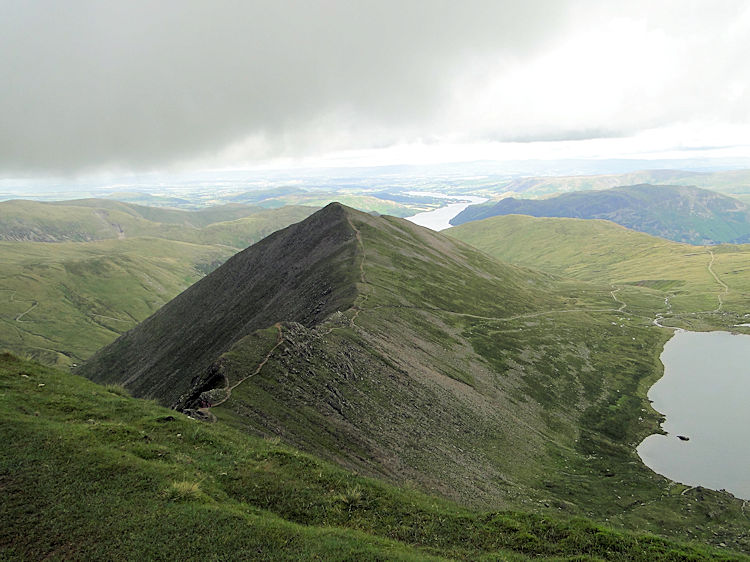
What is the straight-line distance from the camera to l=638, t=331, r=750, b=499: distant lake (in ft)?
258

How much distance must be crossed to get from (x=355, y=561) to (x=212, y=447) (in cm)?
1571

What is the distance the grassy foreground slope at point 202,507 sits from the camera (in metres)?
21.5

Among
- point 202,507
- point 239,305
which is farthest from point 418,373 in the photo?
point 239,305

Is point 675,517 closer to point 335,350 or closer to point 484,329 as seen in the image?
point 335,350

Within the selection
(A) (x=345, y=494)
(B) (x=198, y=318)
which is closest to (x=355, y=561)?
(A) (x=345, y=494)

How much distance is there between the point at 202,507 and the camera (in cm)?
2386

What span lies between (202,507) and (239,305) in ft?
358

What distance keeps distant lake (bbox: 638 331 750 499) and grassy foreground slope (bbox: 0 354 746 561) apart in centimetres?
6463

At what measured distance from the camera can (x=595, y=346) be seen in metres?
144

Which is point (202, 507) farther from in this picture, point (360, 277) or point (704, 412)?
point (704, 412)

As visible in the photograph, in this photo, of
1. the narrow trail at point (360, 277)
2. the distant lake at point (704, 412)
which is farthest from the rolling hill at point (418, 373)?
the distant lake at point (704, 412)

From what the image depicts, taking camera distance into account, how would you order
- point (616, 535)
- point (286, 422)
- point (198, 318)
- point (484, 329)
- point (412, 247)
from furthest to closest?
1. point (412, 247)
2. point (198, 318)
3. point (484, 329)
4. point (286, 422)
5. point (616, 535)

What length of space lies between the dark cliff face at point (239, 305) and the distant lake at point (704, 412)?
73.2 metres

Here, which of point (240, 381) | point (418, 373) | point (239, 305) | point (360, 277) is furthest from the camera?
point (239, 305)
